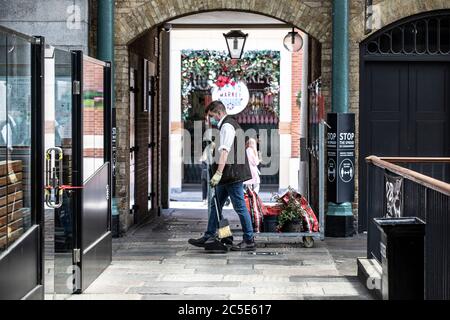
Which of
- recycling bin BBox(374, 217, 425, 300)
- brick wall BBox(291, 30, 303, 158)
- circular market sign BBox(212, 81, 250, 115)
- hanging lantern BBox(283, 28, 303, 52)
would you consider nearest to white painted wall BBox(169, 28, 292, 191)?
brick wall BBox(291, 30, 303, 158)

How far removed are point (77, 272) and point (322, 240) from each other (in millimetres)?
4602

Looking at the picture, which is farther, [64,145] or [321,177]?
[321,177]

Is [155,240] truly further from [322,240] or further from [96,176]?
[96,176]

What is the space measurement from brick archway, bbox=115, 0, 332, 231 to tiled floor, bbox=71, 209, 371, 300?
100 centimetres

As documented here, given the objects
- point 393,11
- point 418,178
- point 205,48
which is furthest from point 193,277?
point 205,48

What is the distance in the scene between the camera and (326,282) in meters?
9.88

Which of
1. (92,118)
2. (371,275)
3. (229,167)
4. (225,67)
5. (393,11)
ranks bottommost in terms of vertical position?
(371,275)

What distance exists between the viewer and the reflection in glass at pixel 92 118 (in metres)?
9.37

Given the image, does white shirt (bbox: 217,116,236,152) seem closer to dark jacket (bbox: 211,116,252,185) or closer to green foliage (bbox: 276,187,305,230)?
dark jacket (bbox: 211,116,252,185)

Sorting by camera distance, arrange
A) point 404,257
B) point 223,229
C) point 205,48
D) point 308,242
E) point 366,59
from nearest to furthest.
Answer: point 404,257
point 223,229
point 308,242
point 366,59
point 205,48

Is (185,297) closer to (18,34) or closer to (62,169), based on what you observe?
(62,169)

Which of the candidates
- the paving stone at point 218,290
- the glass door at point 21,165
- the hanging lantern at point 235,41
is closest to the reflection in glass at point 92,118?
the paving stone at point 218,290

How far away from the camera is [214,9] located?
1349cm

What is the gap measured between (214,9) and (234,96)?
10.5 metres
